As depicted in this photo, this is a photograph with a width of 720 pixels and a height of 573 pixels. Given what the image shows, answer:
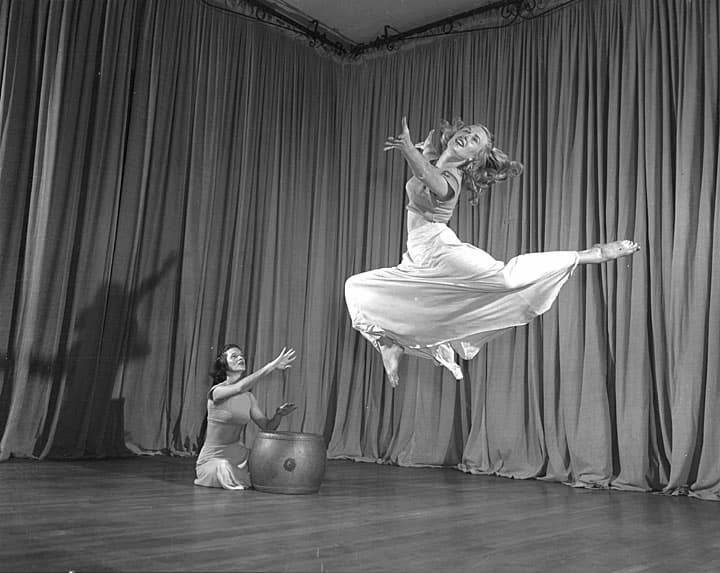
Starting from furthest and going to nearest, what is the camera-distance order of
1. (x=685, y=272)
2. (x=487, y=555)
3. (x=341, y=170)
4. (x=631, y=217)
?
(x=341, y=170)
(x=631, y=217)
(x=685, y=272)
(x=487, y=555)

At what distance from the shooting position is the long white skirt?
3889 millimetres

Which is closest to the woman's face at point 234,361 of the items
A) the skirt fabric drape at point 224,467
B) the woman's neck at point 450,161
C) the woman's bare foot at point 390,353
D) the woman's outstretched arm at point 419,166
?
the skirt fabric drape at point 224,467

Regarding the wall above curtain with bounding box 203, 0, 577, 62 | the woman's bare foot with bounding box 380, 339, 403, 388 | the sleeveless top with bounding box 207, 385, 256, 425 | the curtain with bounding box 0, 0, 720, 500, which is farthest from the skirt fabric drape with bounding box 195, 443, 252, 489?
the wall above curtain with bounding box 203, 0, 577, 62

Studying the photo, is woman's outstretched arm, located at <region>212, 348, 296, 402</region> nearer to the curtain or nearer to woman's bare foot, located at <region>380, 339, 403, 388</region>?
Answer: woman's bare foot, located at <region>380, 339, 403, 388</region>

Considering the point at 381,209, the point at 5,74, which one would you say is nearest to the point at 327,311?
the point at 381,209

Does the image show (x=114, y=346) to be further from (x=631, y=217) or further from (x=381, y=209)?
(x=631, y=217)

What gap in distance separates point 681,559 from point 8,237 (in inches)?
154

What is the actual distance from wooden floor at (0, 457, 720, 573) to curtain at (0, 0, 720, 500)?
2.68 feet

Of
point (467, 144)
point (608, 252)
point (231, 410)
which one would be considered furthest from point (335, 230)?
point (608, 252)

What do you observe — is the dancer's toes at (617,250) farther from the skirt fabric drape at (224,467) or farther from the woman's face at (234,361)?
the skirt fabric drape at (224,467)

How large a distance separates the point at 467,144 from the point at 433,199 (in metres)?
0.33

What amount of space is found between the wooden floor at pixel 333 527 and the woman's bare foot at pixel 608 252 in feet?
3.81

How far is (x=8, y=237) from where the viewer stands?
15.4ft

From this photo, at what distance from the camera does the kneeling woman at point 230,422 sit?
372 cm
